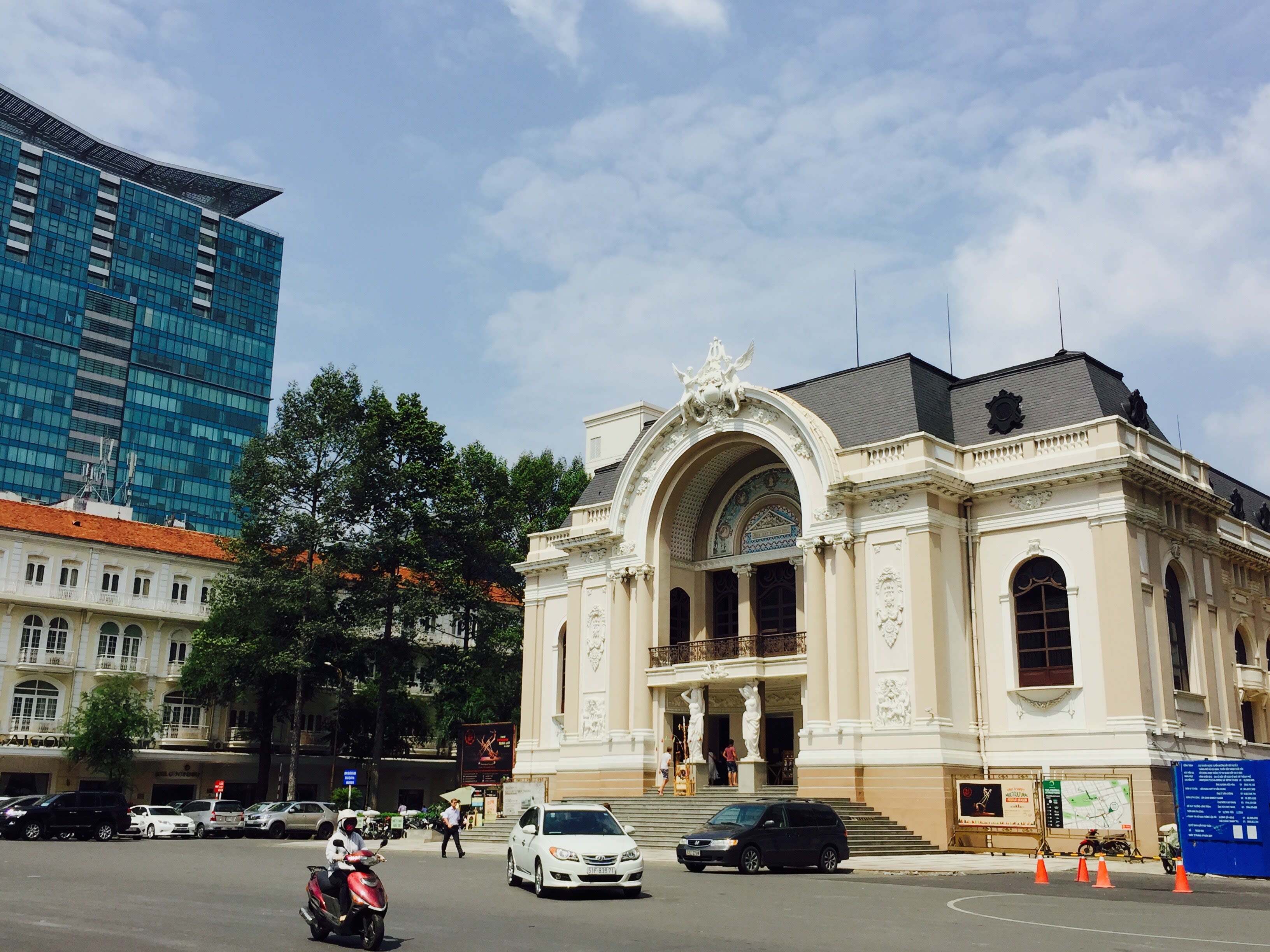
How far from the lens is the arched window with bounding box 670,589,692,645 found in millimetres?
39562

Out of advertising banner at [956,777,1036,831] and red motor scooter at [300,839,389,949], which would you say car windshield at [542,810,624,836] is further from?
advertising banner at [956,777,1036,831]

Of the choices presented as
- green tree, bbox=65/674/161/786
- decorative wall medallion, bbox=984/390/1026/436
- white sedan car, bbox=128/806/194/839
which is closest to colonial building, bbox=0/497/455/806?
green tree, bbox=65/674/161/786

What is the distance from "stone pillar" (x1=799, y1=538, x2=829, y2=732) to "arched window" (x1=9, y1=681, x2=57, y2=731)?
37322 mm

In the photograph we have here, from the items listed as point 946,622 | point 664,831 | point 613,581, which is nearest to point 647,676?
point 613,581

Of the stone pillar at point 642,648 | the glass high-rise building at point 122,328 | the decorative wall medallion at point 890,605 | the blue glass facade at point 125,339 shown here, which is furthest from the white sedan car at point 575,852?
the glass high-rise building at point 122,328

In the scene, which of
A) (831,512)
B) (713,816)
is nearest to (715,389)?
(831,512)

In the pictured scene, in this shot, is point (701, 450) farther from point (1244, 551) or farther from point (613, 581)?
point (1244, 551)

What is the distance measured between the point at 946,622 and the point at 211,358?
104 m

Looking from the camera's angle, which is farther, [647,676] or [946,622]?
[647,676]

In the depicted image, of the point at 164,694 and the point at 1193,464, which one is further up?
the point at 1193,464

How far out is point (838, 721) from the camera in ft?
105

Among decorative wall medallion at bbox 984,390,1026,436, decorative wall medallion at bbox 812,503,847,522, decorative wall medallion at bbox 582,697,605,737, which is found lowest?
decorative wall medallion at bbox 582,697,605,737

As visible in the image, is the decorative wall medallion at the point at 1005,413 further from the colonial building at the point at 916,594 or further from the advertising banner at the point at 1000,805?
the advertising banner at the point at 1000,805

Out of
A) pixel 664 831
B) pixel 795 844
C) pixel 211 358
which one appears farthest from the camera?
pixel 211 358
